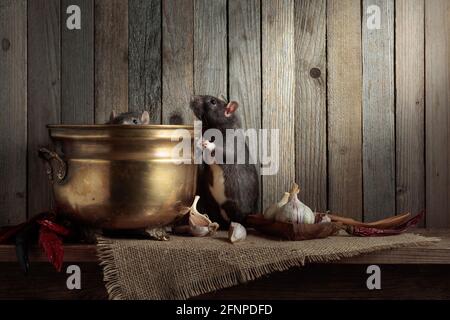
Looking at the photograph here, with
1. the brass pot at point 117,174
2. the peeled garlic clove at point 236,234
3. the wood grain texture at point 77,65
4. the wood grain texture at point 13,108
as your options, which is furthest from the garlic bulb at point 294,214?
the wood grain texture at point 13,108

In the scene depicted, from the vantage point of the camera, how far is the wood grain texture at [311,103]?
1.79 meters

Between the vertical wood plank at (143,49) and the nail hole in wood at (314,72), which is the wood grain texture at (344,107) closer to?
the nail hole in wood at (314,72)

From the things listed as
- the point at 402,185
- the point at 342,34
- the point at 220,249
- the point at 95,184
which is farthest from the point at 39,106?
the point at 402,185

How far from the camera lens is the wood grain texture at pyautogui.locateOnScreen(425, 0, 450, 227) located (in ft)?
5.86

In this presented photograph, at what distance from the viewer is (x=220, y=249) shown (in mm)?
1375

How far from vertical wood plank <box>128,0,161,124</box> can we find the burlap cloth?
0.55m

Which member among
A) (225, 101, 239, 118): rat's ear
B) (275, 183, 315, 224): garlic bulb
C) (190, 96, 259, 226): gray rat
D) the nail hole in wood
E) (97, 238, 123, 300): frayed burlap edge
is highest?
the nail hole in wood

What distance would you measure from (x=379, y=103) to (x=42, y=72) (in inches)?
38.3

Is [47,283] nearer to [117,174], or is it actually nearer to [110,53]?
[117,174]

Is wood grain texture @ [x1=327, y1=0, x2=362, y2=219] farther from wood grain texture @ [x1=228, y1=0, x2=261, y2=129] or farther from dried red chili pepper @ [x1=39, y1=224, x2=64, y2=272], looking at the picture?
dried red chili pepper @ [x1=39, y1=224, x2=64, y2=272]

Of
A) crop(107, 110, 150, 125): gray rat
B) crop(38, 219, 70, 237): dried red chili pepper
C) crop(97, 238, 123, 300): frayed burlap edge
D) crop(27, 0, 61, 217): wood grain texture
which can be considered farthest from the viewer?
crop(27, 0, 61, 217): wood grain texture

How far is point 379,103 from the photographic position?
5.88ft

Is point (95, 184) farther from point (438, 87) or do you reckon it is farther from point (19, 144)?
point (438, 87)

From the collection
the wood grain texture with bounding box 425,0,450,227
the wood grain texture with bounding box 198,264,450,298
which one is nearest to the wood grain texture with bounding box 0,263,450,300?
the wood grain texture with bounding box 198,264,450,298
